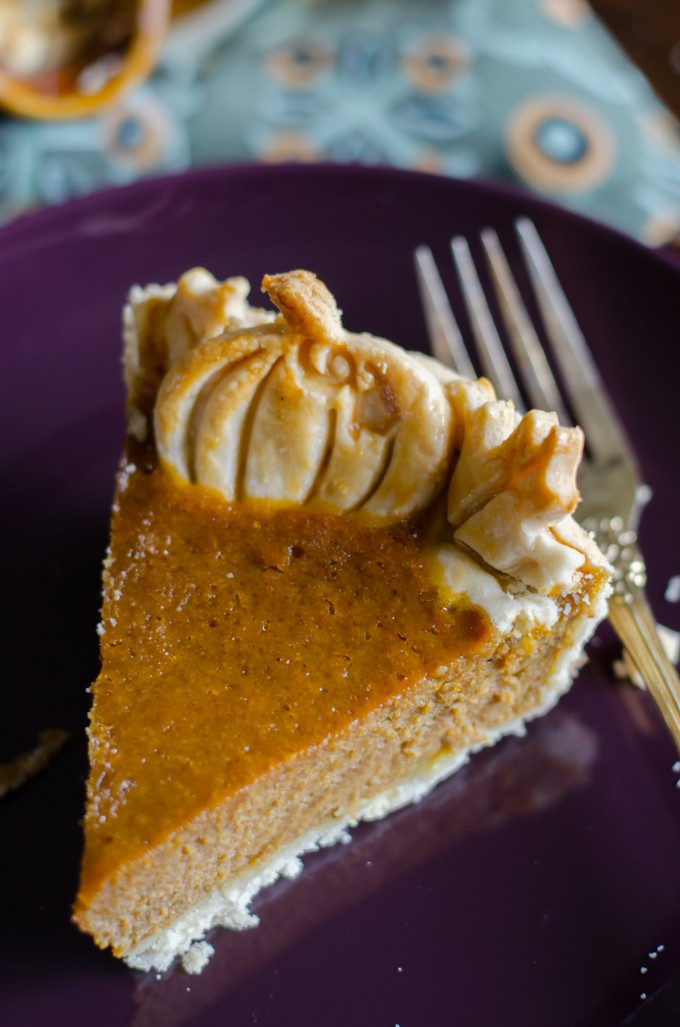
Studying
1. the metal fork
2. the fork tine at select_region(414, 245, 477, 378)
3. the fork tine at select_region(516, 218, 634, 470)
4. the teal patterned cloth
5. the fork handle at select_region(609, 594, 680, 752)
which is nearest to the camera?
the fork handle at select_region(609, 594, 680, 752)

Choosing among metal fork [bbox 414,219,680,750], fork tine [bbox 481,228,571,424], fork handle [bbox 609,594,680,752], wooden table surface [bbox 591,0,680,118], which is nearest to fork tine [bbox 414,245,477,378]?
metal fork [bbox 414,219,680,750]

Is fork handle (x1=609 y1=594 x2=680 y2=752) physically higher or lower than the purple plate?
higher

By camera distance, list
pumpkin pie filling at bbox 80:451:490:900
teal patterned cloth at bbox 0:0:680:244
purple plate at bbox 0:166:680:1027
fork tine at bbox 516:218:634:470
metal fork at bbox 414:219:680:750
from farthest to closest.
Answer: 1. teal patterned cloth at bbox 0:0:680:244
2. fork tine at bbox 516:218:634:470
3. metal fork at bbox 414:219:680:750
4. purple plate at bbox 0:166:680:1027
5. pumpkin pie filling at bbox 80:451:490:900

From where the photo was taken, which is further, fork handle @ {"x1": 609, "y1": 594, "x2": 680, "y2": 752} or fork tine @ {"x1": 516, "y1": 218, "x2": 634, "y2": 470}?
fork tine @ {"x1": 516, "y1": 218, "x2": 634, "y2": 470}

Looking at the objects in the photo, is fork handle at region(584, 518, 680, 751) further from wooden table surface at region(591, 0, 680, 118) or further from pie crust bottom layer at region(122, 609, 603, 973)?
wooden table surface at region(591, 0, 680, 118)

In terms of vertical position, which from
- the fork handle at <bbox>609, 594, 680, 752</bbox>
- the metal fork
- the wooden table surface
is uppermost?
the wooden table surface

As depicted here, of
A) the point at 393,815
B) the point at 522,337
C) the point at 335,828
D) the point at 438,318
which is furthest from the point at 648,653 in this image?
the point at 438,318

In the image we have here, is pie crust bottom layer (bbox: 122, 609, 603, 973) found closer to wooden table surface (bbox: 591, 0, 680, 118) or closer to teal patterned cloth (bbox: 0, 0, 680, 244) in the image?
teal patterned cloth (bbox: 0, 0, 680, 244)

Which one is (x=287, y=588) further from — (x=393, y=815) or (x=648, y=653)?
(x=648, y=653)

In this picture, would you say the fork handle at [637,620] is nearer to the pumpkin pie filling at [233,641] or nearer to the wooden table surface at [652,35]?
the pumpkin pie filling at [233,641]
